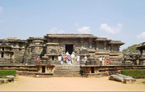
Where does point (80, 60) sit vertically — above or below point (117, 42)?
below

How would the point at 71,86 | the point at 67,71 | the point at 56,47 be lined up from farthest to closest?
the point at 56,47 → the point at 67,71 → the point at 71,86

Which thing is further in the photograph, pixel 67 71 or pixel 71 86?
pixel 67 71

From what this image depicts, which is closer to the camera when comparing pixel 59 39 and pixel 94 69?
pixel 94 69

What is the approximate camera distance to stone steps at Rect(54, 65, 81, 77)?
1657 centimetres

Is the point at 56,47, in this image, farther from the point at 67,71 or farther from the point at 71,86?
the point at 71,86

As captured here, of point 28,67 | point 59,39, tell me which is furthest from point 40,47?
point 28,67

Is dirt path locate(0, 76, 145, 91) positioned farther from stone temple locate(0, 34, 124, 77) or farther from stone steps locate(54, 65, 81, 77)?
stone temple locate(0, 34, 124, 77)

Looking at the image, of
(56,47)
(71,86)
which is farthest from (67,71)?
(56,47)

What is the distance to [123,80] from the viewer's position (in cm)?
1187

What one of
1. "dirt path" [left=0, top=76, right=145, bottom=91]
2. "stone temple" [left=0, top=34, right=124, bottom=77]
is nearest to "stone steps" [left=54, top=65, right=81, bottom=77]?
"stone temple" [left=0, top=34, right=124, bottom=77]

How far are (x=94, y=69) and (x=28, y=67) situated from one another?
23.3 ft

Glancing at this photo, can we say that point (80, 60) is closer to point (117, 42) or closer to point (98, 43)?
point (98, 43)

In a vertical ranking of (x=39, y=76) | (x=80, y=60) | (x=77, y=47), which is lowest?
(x=39, y=76)

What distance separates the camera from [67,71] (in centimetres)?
1705
